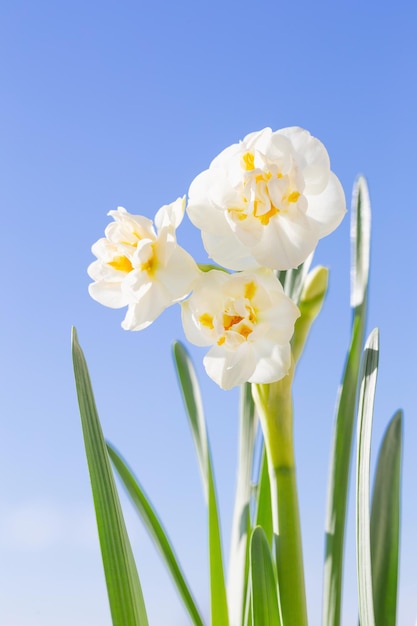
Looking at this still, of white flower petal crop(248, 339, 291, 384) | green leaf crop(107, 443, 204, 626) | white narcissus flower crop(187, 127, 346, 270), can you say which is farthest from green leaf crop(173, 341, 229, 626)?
white narcissus flower crop(187, 127, 346, 270)

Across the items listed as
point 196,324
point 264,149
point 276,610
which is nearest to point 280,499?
point 276,610

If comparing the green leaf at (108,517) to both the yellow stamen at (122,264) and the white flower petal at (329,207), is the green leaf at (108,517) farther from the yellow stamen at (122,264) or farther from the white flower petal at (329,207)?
the white flower petal at (329,207)

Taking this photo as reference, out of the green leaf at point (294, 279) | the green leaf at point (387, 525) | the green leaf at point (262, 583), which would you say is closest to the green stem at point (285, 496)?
the green leaf at point (262, 583)

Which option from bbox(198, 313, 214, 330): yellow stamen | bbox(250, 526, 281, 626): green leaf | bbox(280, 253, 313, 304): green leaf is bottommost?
bbox(250, 526, 281, 626): green leaf

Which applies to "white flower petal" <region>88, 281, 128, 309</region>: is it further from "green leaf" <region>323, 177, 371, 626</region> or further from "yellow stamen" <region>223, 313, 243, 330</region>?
"green leaf" <region>323, 177, 371, 626</region>

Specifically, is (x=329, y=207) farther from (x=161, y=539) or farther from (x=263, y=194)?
(x=161, y=539)

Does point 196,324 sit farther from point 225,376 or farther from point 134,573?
point 134,573
